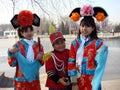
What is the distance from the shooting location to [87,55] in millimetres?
3506

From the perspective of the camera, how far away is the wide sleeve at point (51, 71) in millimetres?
3648

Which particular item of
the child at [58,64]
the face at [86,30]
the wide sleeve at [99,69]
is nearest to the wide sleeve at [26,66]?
the child at [58,64]

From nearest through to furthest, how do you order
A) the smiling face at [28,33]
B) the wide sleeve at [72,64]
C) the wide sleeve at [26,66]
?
the wide sleeve at [72,64], the wide sleeve at [26,66], the smiling face at [28,33]

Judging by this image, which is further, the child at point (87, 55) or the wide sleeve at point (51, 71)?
the wide sleeve at point (51, 71)

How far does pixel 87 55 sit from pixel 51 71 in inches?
18.4

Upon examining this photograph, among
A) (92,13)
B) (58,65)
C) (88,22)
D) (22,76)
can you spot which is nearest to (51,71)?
(58,65)

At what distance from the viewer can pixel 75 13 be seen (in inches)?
148

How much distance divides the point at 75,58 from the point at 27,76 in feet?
2.09

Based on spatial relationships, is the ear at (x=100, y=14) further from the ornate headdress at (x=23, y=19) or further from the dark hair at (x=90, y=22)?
the ornate headdress at (x=23, y=19)

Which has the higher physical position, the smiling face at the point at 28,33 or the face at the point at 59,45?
the smiling face at the point at 28,33

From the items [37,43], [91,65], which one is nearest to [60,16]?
[37,43]

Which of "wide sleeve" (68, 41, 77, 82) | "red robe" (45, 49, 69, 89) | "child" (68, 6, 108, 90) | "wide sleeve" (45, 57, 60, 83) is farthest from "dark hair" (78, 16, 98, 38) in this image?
"wide sleeve" (45, 57, 60, 83)

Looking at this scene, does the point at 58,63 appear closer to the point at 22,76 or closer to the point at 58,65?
the point at 58,65

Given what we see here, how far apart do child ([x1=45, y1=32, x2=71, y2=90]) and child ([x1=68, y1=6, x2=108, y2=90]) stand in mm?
151
